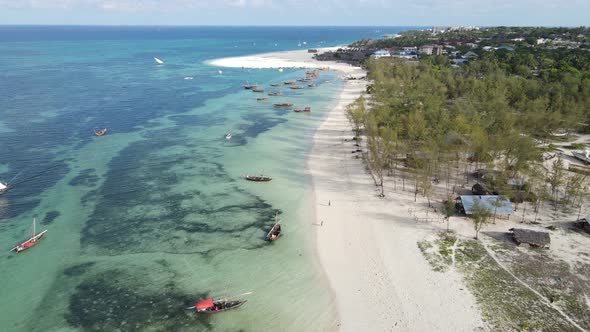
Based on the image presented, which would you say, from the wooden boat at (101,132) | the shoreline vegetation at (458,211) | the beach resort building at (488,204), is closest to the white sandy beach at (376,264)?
the shoreline vegetation at (458,211)

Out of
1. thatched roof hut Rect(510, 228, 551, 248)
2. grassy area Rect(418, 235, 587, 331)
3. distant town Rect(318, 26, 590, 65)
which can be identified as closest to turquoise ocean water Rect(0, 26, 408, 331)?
grassy area Rect(418, 235, 587, 331)

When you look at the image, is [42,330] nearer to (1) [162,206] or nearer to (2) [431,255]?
(1) [162,206]

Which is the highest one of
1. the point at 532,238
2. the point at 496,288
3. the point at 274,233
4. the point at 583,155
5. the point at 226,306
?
the point at 583,155

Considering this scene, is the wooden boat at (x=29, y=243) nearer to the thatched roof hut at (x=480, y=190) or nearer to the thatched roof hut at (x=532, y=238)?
the thatched roof hut at (x=532, y=238)

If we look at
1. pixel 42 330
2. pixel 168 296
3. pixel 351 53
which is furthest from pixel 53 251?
pixel 351 53

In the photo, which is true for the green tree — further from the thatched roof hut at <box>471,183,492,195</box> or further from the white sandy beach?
the thatched roof hut at <box>471,183,492,195</box>

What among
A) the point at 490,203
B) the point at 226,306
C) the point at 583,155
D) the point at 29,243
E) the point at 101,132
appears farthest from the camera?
the point at 101,132

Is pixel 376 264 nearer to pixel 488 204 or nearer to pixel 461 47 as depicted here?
pixel 488 204

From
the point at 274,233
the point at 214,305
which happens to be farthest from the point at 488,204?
the point at 214,305
